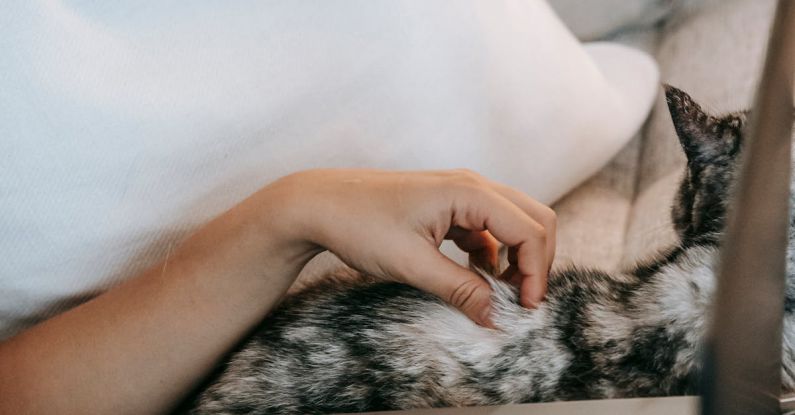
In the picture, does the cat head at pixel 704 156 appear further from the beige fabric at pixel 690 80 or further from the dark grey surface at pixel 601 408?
the dark grey surface at pixel 601 408

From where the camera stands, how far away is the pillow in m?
0.54

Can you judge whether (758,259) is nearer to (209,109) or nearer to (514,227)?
(514,227)

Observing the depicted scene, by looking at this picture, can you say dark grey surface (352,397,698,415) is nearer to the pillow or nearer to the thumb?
the thumb

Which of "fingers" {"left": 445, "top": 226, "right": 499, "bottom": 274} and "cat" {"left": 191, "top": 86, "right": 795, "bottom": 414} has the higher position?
"fingers" {"left": 445, "top": 226, "right": 499, "bottom": 274}

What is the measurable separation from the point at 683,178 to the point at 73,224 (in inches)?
19.4

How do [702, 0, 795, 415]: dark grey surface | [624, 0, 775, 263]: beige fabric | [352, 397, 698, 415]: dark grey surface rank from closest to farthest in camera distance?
[702, 0, 795, 415]: dark grey surface
[352, 397, 698, 415]: dark grey surface
[624, 0, 775, 263]: beige fabric

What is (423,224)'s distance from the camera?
0.50 m

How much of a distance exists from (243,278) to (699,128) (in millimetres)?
354

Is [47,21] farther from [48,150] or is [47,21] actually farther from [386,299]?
[386,299]

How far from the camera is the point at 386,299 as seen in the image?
0.54m

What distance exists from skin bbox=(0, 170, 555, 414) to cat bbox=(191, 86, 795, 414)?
20mm

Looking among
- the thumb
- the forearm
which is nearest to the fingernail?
the thumb

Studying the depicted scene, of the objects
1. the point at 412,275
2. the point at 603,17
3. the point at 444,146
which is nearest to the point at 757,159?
the point at 412,275

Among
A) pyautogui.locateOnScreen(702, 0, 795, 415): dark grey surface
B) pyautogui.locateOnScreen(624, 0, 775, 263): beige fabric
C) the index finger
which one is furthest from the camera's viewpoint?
pyautogui.locateOnScreen(624, 0, 775, 263): beige fabric
